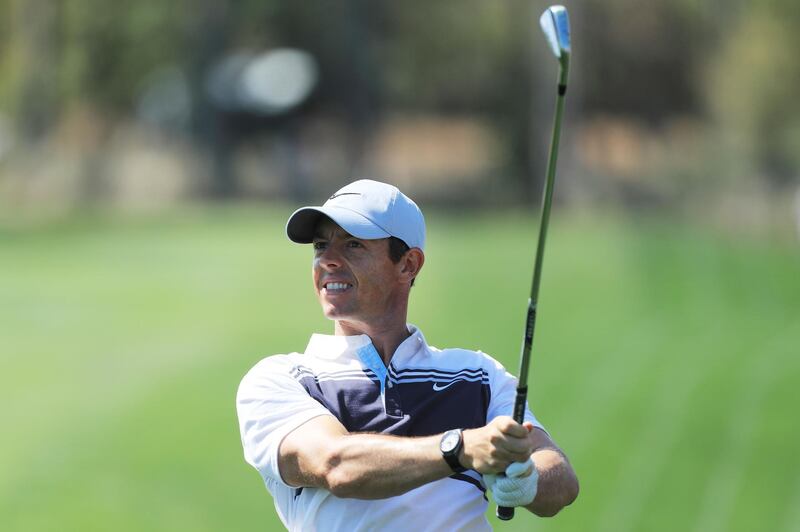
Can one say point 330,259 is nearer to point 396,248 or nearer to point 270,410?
point 396,248

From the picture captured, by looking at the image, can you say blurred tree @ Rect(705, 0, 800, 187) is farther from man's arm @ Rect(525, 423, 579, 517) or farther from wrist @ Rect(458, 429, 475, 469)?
wrist @ Rect(458, 429, 475, 469)

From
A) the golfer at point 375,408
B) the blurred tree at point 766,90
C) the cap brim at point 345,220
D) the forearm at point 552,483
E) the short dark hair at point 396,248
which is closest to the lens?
the golfer at point 375,408

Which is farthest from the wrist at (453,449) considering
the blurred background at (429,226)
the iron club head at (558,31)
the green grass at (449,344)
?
the blurred background at (429,226)

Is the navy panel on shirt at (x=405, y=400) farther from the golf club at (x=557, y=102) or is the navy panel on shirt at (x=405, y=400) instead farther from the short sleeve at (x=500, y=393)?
the golf club at (x=557, y=102)

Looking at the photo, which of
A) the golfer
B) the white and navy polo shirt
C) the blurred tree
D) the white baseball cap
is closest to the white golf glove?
the golfer

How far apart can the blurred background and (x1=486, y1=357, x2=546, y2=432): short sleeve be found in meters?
9.93

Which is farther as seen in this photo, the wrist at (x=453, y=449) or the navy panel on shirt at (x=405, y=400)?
the navy panel on shirt at (x=405, y=400)

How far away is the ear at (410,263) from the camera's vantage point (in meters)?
4.22

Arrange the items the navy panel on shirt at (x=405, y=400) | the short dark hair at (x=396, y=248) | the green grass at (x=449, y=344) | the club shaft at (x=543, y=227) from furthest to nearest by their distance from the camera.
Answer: the green grass at (x=449, y=344) < the short dark hair at (x=396, y=248) < the navy panel on shirt at (x=405, y=400) < the club shaft at (x=543, y=227)

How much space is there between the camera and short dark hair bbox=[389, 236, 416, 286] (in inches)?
165

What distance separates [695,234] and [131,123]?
81.6 ft

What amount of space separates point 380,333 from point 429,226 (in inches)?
1157

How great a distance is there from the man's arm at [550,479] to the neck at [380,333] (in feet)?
1.42

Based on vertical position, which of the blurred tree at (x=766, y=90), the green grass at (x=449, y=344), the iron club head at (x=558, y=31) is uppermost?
the iron club head at (x=558, y=31)
